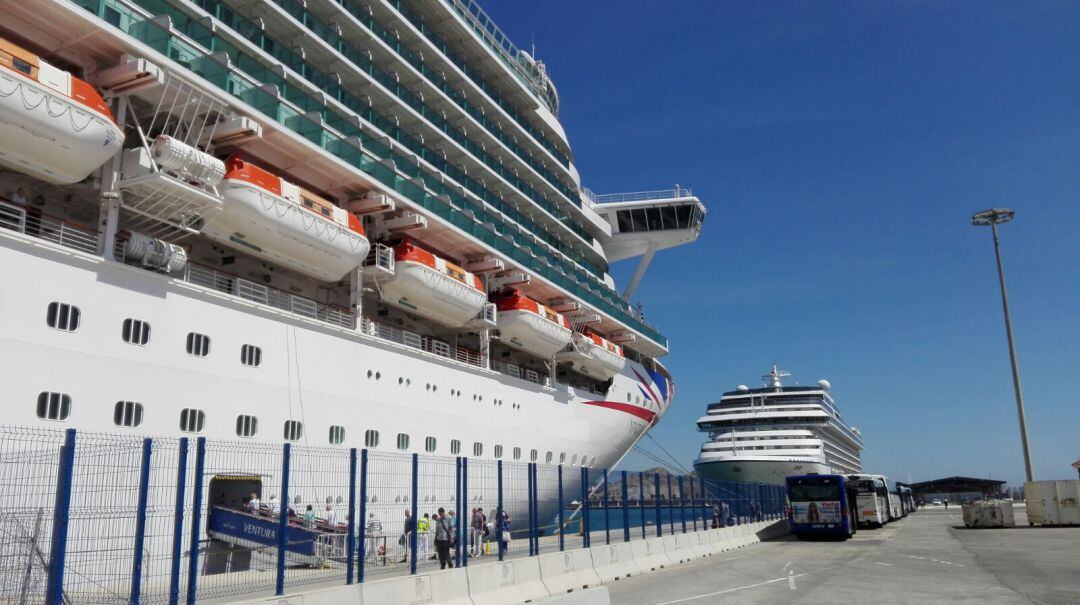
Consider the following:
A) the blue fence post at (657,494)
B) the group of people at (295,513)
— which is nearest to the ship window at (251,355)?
the group of people at (295,513)

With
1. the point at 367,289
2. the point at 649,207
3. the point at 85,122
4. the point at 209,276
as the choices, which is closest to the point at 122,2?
the point at 85,122

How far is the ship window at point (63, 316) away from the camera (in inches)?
488

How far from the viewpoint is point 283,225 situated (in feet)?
54.7

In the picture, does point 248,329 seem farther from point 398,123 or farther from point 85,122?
point 398,123

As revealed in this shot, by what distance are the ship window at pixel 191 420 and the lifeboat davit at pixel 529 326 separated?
12.9 metres

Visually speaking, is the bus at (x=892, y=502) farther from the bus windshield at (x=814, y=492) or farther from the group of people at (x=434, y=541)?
the group of people at (x=434, y=541)

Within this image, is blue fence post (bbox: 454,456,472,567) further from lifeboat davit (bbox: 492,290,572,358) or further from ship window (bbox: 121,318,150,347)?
lifeboat davit (bbox: 492,290,572,358)

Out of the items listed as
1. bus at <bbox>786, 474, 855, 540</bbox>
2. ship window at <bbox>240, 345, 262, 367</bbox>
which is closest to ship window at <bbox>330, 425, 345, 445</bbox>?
ship window at <bbox>240, 345, 262, 367</bbox>

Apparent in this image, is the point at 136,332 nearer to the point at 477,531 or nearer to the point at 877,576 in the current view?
the point at 477,531

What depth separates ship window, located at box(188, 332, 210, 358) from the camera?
1466 cm

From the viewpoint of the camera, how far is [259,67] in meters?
17.5

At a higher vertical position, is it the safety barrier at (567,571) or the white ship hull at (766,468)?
the white ship hull at (766,468)

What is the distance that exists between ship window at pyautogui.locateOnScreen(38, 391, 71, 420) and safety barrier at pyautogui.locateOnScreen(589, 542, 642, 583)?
9658mm

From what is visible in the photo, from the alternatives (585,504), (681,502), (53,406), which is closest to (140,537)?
(53,406)
